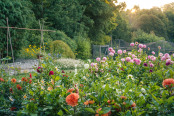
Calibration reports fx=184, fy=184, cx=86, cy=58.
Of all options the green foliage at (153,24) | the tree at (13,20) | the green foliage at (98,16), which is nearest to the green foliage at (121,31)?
the green foliage at (153,24)

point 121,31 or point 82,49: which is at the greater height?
point 121,31

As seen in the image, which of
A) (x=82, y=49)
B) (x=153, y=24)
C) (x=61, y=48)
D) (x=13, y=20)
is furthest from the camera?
(x=153, y=24)

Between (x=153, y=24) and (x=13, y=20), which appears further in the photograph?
(x=153, y=24)

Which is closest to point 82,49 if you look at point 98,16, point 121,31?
point 98,16

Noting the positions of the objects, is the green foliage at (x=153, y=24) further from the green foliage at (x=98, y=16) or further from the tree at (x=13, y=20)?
the tree at (x=13, y=20)

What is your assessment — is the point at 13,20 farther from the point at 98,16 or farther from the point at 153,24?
the point at 153,24

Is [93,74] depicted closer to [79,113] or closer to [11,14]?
[79,113]

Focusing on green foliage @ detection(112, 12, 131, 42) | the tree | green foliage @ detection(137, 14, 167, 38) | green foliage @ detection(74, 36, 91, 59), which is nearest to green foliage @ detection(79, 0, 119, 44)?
green foliage @ detection(74, 36, 91, 59)

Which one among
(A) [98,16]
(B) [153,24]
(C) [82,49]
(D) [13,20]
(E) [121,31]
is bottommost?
(C) [82,49]

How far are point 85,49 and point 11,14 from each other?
625 centimetres

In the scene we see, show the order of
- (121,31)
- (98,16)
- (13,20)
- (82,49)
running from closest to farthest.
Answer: (13,20)
(82,49)
(98,16)
(121,31)

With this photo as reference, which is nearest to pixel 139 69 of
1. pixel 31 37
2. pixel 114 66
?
pixel 114 66

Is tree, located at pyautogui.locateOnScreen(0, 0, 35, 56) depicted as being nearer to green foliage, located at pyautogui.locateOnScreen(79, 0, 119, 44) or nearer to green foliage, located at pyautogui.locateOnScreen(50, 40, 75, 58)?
green foliage, located at pyautogui.locateOnScreen(50, 40, 75, 58)

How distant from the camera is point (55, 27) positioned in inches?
606
